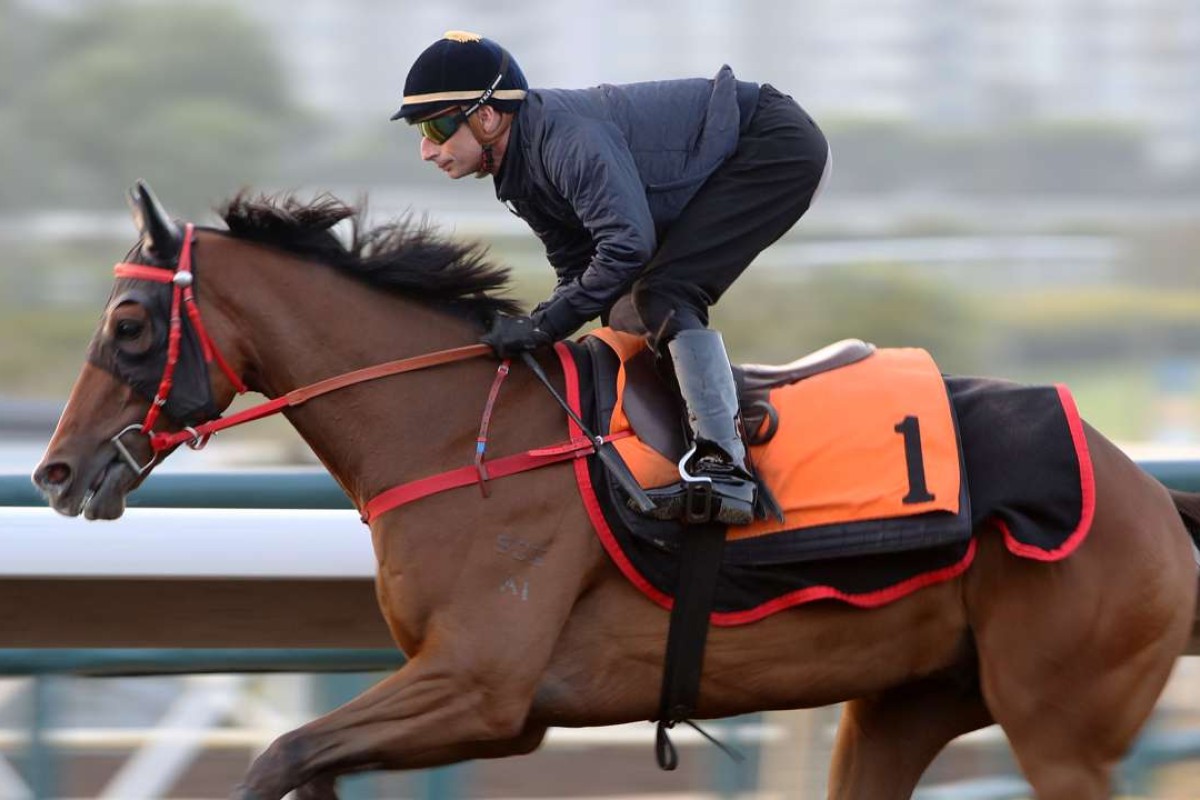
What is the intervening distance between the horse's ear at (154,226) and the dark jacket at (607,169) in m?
0.70

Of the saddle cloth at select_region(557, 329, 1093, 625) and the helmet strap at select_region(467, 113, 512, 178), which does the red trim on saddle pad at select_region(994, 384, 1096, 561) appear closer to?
the saddle cloth at select_region(557, 329, 1093, 625)

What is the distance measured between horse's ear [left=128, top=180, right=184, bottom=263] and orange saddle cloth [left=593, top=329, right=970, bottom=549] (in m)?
0.97

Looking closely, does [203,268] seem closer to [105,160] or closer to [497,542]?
[497,542]

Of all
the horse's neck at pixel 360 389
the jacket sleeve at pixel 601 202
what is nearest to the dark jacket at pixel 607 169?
the jacket sleeve at pixel 601 202

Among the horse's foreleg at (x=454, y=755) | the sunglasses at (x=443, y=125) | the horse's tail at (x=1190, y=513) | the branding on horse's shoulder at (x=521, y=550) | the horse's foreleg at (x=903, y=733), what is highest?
the sunglasses at (x=443, y=125)

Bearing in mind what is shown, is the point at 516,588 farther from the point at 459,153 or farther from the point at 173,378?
the point at 459,153

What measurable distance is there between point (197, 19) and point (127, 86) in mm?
2689

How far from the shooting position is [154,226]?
3549 millimetres

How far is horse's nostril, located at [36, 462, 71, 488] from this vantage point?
3.54 m

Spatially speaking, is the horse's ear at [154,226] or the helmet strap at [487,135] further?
the helmet strap at [487,135]

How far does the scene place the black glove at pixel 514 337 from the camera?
12.1ft

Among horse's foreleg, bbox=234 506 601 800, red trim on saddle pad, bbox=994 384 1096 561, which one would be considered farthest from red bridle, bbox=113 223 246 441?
red trim on saddle pad, bbox=994 384 1096 561

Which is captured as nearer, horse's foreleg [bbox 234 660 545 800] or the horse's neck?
horse's foreleg [bbox 234 660 545 800]

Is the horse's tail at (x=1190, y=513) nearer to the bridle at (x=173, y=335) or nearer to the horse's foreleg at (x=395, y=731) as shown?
the horse's foreleg at (x=395, y=731)
